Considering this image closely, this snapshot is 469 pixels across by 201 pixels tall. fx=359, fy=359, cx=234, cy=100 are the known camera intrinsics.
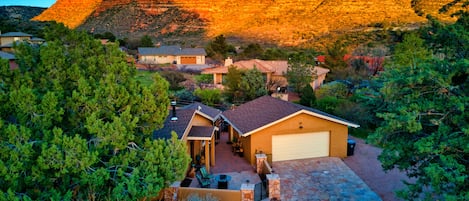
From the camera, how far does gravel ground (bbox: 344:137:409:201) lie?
1362 centimetres

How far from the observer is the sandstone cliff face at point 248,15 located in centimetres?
6878

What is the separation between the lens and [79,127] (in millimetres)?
8359

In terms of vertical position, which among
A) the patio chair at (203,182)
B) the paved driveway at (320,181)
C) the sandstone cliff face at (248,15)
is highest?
the sandstone cliff face at (248,15)

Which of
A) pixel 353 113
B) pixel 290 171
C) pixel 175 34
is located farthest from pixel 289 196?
pixel 175 34

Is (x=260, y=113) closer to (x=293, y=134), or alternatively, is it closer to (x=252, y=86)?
(x=293, y=134)

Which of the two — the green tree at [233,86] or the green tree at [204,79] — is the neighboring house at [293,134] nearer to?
the green tree at [233,86]

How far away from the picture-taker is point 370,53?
153ft

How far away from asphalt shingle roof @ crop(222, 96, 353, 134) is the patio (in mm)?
1674

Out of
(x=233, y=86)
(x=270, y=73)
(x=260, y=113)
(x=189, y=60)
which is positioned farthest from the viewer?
(x=189, y=60)

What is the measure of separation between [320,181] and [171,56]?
49749 mm

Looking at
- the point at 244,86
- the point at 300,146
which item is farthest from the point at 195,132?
the point at 244,86

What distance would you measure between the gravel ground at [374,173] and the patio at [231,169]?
180 inches

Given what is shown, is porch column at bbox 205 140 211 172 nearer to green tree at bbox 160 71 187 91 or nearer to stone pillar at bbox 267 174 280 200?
stone pillar at bbox 267 174 280 200

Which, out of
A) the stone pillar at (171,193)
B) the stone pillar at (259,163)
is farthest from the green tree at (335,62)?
the stone pillar at (171,193)
